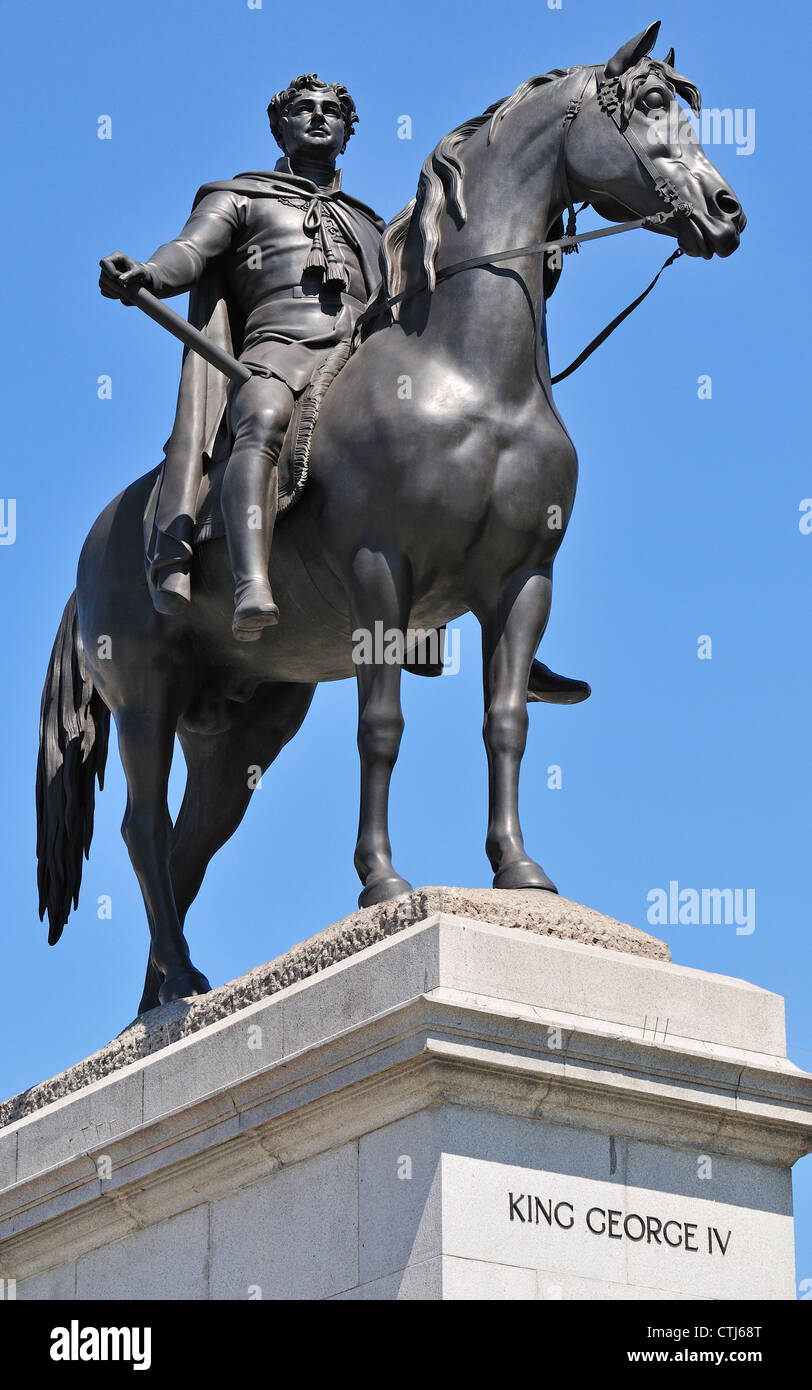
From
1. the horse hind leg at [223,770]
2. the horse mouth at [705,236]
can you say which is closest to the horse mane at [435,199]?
the horse mouth at [705,236]

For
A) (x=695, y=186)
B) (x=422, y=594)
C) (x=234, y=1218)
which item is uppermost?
(x=695, y=186)

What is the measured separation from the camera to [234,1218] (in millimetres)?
10836

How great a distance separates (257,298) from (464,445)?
219 cm

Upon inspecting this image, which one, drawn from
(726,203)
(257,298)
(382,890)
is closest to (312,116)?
(257,298)

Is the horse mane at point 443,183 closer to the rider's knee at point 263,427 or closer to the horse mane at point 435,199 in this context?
the horse mane at point 435,199

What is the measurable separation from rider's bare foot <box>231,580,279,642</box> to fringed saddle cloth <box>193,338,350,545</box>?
0.62 m

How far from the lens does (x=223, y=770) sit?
13992mm

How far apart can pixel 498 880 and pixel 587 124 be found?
3.66 meters

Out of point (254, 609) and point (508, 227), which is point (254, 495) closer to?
point (254, 609)

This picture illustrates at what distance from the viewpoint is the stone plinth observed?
9.80m

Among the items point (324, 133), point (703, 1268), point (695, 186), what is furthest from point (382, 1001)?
point (324, 133)

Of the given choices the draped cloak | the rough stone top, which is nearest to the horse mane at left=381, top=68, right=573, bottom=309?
the draped cloak
